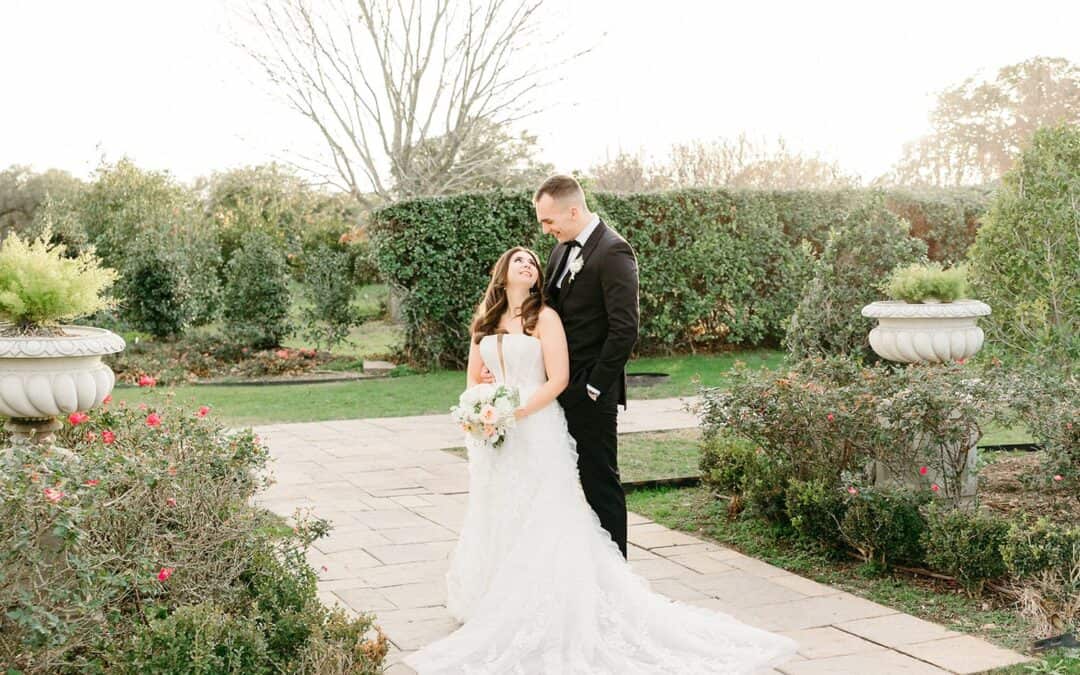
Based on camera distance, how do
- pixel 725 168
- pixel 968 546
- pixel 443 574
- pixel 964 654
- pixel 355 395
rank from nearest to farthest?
pixel 964 654, pixel 968 546, pixel 443 574, pixel 355 395, pixel 725 168

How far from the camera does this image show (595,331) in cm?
450

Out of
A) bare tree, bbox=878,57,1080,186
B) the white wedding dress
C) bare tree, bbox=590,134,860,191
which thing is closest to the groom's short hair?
the white wedding dress

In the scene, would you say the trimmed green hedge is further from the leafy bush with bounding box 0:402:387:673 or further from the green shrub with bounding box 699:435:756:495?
the leafy bush with bounding box 0:402:387:673

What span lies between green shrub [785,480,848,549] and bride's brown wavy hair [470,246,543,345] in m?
1.97

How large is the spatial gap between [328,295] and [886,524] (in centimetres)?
1114

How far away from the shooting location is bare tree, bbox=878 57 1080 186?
3434cm

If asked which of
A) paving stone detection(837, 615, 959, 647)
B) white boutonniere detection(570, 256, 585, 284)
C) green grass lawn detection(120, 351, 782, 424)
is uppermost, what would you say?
white boutonniere detection(570, 256, 585, 284)

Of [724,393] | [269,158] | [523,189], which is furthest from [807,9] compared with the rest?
[724,393]

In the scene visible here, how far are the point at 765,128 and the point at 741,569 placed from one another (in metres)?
22.0

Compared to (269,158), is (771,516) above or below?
below

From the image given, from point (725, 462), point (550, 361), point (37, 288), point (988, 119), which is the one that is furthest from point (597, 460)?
point (988, 119)

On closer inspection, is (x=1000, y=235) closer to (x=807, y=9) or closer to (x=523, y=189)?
(x=523, y=189)

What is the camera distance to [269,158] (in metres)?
19.1

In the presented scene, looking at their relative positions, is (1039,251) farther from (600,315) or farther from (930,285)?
(600,315)
